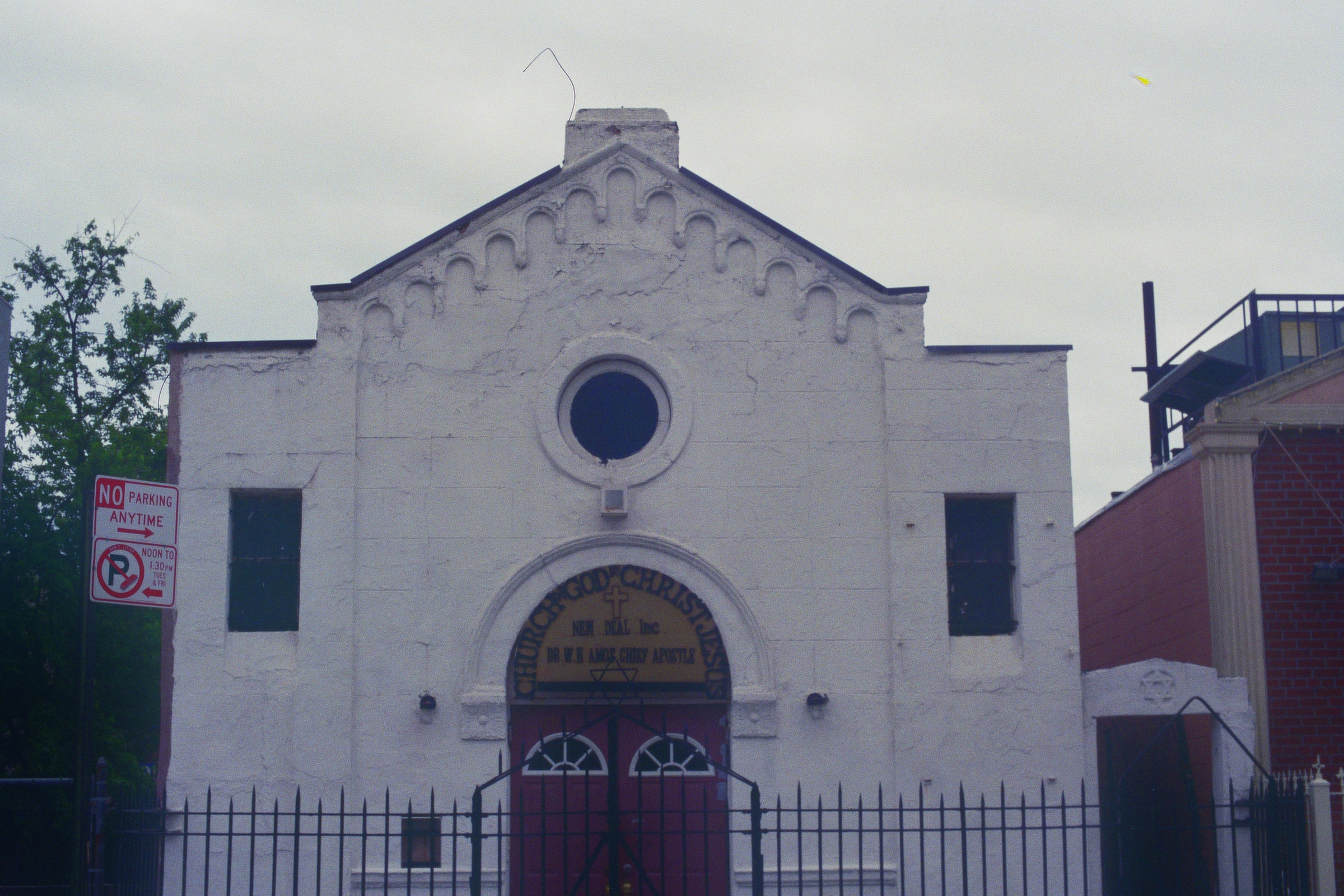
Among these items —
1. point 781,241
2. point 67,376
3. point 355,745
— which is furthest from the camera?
point 67,376

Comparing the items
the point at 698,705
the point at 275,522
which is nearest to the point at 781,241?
the point at 698,705

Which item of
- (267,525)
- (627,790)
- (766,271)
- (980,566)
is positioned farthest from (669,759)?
(766,271)

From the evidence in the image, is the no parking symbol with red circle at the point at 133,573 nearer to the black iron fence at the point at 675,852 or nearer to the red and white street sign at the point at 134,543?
the red and white street sign at the point at 134,543

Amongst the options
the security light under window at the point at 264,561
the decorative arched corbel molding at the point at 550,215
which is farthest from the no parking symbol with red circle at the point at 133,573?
the decorative arched corbel molding at the point at 550,215

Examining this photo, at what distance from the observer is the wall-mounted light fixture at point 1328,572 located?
13688mm

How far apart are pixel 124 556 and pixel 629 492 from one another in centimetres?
560

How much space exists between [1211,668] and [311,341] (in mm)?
9449

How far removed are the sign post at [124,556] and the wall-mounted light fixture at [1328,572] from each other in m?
10.8

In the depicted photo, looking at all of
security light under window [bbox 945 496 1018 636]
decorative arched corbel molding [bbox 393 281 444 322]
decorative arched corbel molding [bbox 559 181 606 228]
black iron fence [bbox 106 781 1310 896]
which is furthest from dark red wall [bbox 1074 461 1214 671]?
decorative arched corbel molding [bbox 393 281 444 322]

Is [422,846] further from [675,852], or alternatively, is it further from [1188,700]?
[1188,700]

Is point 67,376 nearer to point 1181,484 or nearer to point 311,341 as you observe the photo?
point 311,341

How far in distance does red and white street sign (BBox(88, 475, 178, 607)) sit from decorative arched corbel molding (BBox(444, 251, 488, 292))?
520 centimetres

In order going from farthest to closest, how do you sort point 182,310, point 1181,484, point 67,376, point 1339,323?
1. point 182,310
2. point 67,376
3. point 1339,323
4. point 1181,484

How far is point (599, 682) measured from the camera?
43.6 feet
